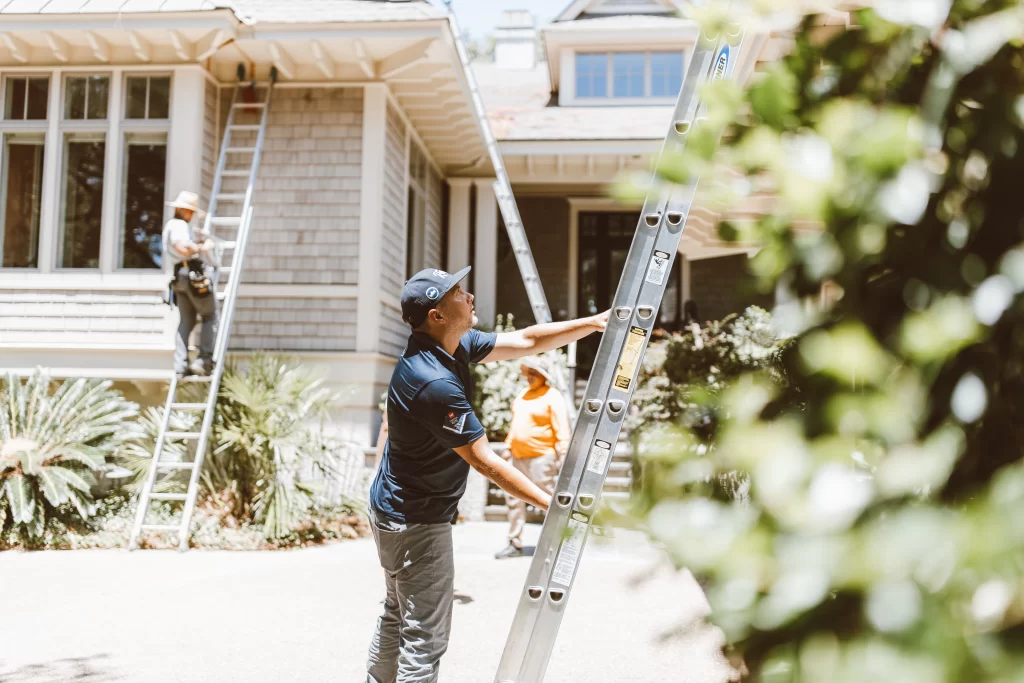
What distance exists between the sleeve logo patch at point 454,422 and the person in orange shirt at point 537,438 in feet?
13.9

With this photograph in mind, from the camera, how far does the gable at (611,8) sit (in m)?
15.0

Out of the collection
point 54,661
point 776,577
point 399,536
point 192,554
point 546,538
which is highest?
point 776,577

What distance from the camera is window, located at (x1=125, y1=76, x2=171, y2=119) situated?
9.55 metres

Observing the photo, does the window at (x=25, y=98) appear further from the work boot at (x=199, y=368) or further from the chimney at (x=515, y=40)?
the chimney at (x=515, y=40)

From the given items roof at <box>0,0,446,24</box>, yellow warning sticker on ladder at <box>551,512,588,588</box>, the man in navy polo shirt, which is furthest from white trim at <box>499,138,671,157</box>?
yellow warning sticker on ladder at <box>551,512,588,588</box>

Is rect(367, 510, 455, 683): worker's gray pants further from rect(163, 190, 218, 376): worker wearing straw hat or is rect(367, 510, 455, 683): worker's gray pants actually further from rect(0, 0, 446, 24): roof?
rect(0, 0, 446, 24): roof

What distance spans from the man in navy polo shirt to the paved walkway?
0.86m

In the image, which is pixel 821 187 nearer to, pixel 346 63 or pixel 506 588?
pixel 506 588

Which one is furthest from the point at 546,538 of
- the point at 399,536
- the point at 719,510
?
the point at 719,510

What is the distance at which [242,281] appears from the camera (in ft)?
32.4

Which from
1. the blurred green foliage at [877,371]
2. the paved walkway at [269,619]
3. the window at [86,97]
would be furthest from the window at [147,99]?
the blurred green foliage at [877,371]

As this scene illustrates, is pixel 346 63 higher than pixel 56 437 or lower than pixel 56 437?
higher

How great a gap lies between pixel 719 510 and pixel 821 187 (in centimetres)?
33

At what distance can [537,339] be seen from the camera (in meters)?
3.46
